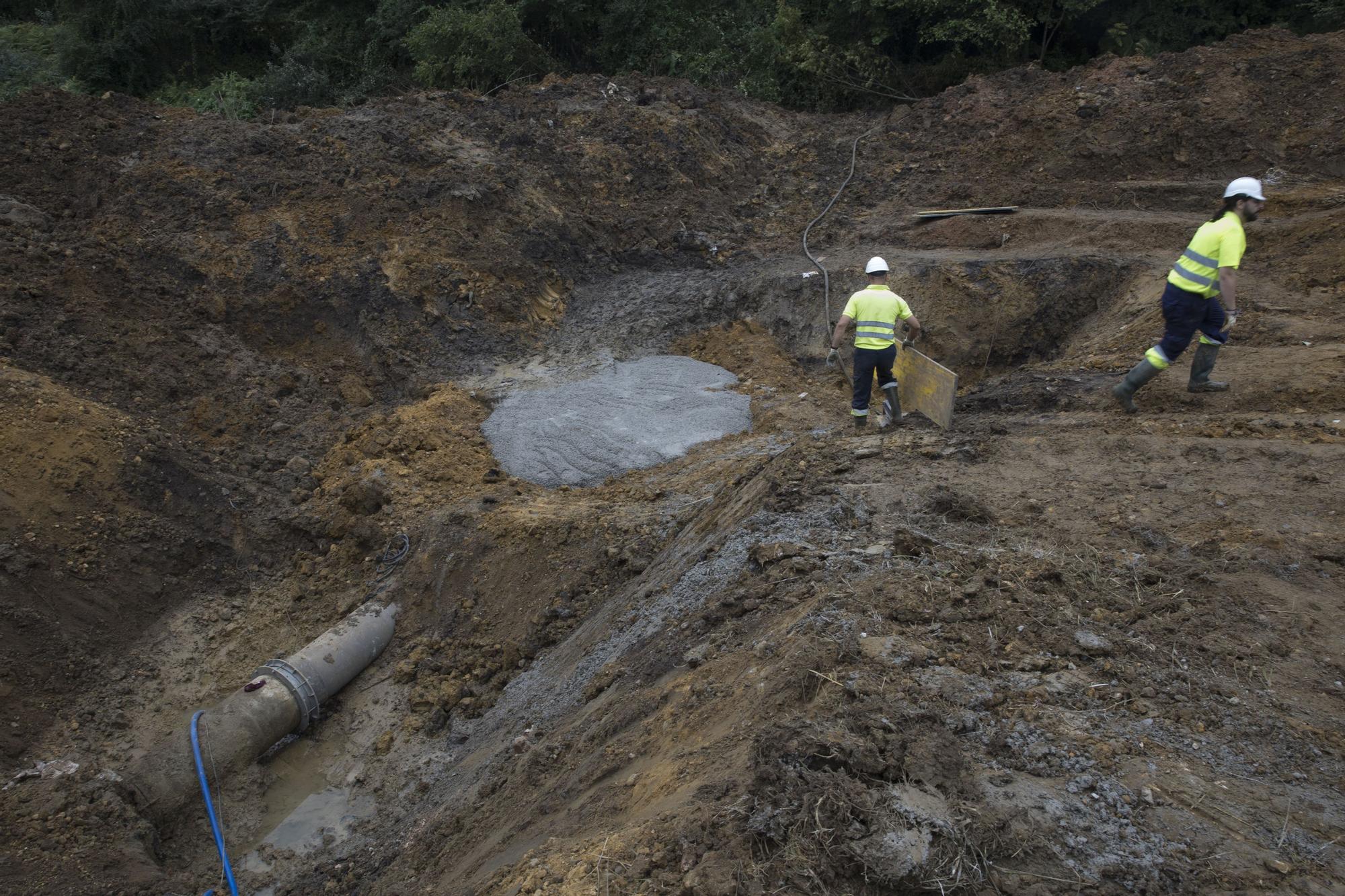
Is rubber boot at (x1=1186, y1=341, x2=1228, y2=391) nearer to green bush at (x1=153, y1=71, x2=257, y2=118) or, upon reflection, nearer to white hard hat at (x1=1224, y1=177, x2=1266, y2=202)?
white hard hat at (x1=1224, y1=177, x2=1266, y2=202)

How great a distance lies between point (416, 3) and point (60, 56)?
718 cm

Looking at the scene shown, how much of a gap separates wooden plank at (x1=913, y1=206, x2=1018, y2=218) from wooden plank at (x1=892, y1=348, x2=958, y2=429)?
471 cm

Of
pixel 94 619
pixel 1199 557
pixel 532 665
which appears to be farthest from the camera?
pixel 94 619

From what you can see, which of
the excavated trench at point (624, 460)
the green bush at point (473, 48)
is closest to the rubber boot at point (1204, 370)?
the excavated trench at point (624, 460)

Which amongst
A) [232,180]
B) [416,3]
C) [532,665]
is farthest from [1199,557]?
[416,3]

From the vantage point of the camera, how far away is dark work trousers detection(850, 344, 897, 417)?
7297 millimetres

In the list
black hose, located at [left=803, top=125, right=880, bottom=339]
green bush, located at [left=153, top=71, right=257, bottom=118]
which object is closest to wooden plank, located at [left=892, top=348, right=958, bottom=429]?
black hose, located at [left=803, top=125, right=880, bottom=339]

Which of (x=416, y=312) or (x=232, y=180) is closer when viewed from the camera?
(x=416, y=312)

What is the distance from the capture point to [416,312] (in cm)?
1097

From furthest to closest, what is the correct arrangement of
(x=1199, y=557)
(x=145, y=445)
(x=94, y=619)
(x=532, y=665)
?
(x=145, y=445)
(x=94, y=619)
(x=532, y=665)
(x=1199, y=557)

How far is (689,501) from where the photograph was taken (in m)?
7.35

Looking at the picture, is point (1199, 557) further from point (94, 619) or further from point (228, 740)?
point (94, 619)

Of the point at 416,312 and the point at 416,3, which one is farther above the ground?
the point at 416,3

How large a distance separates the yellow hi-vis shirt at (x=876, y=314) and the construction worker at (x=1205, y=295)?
70.6 inches
